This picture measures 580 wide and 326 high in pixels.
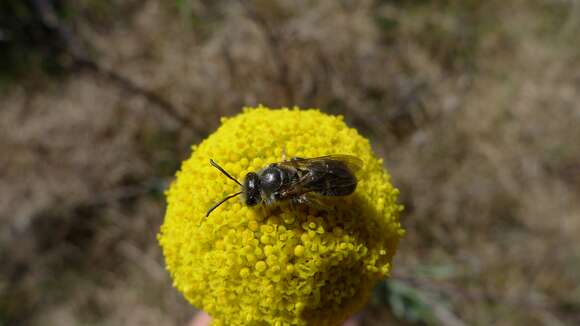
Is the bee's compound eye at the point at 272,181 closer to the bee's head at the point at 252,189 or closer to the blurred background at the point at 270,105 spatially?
the bee's head at the point at 252,189

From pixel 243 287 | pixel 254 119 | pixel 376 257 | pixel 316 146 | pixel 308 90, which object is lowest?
pixel 243 287

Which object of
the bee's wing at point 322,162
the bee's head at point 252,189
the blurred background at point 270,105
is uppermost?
the blurred background at point 270,105

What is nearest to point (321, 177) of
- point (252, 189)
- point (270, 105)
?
point (252, 189)

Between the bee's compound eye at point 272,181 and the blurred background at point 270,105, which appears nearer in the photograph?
the bee's compound eye at point 272,181

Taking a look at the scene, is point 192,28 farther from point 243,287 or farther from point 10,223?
point 243,287

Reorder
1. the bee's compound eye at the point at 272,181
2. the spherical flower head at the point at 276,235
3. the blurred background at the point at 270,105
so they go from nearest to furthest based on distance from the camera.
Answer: the bee's compound eye at the point at 272,181, the spherical flower head at the point at 276,235, the blurred background at the point at 270,105

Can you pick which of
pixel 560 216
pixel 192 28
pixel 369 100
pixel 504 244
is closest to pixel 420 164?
pixel 369 100

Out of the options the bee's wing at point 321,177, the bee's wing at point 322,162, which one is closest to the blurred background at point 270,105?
the bee's wing at point 322,162
